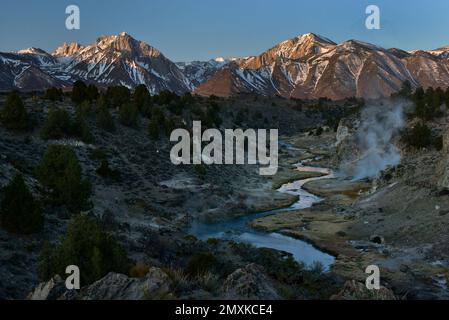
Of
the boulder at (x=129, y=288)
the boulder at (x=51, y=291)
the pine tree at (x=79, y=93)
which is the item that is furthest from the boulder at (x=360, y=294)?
the pine tree at (x=79, y=93)

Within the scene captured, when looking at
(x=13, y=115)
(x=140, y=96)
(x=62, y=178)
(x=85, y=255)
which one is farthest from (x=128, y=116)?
(x=85, y=255)

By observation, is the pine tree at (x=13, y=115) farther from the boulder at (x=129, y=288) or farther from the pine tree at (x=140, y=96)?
the boulder at (x=129, y=288)

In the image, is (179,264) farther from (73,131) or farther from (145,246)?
(73,131)

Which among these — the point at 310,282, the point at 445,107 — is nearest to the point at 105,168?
the point at 310,282

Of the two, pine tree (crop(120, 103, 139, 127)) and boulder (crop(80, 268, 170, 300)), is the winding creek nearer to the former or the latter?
boulder (crop(80, 268, 170, 300))

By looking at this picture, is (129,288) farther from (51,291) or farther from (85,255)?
(85,255)

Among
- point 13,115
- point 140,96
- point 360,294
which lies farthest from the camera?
point 140,96

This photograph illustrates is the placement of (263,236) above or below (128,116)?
below

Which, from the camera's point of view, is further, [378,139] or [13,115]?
[378,139]
